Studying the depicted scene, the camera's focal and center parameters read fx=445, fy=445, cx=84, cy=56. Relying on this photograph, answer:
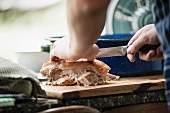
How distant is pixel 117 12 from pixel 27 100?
101 centimetres

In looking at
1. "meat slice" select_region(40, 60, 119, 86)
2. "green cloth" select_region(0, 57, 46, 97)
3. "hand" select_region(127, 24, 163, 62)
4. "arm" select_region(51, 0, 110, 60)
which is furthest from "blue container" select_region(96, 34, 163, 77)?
"arm" select_region(51, 0, 110, 60)

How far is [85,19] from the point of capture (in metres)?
0.85

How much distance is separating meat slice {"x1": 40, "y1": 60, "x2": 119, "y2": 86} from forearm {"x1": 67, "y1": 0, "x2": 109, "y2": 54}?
45 cm

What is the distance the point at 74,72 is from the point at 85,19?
0.53 meters

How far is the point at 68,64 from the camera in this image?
138 centimetres

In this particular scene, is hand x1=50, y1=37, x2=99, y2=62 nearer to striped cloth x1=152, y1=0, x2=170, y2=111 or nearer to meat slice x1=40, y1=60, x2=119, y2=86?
meat slice x1=40, y1=60, x2=119, y2=86

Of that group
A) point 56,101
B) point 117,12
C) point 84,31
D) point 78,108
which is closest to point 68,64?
point 56,101

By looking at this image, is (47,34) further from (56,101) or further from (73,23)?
(73,23)

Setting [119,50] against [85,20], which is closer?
[85,20]

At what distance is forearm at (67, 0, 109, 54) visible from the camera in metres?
0.82

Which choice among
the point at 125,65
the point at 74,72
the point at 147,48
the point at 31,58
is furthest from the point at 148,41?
the point at 31,58

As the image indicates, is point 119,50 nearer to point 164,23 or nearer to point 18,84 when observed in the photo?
point 18,84

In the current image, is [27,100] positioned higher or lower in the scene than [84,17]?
lower

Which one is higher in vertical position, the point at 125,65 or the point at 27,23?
the point at 27,23
